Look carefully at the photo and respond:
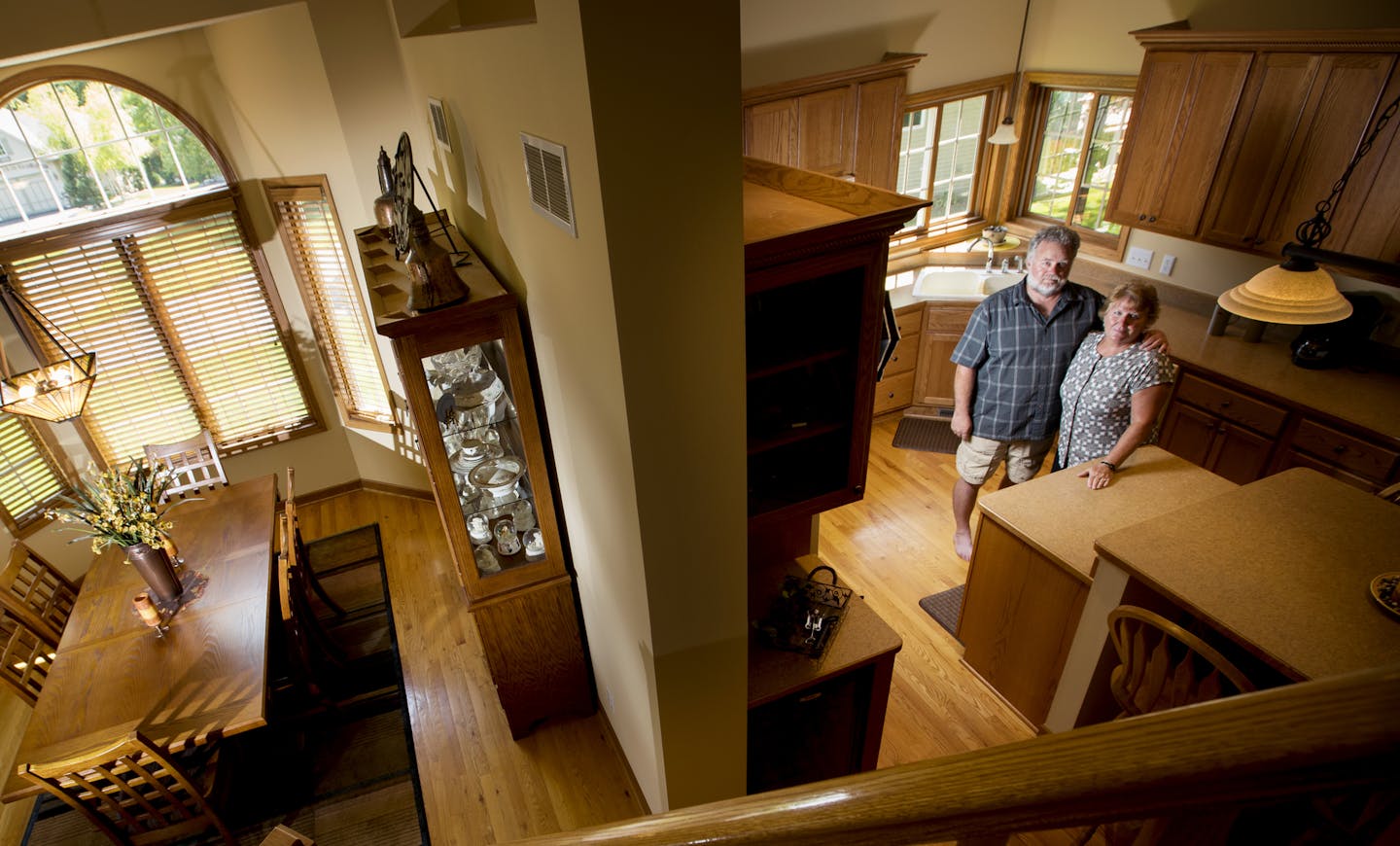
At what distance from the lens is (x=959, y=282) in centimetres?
511

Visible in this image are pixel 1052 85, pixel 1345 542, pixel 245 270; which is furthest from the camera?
pixel 1052 85

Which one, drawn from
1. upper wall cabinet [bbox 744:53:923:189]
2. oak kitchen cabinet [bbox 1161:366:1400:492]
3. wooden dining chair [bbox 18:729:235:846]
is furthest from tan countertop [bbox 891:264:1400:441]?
wooden dining chair [bbox 18:729:235:846]

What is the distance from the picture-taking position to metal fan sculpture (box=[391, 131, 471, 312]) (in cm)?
230

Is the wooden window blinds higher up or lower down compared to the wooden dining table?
higher up

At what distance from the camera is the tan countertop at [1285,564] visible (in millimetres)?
1842

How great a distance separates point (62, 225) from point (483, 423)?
2.97 m

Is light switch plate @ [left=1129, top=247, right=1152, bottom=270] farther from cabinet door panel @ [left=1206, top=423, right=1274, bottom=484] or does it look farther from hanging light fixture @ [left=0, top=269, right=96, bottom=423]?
hanging light fixture @ [left=0, top=269, right=96, bottom=423]

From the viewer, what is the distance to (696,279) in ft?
5.12

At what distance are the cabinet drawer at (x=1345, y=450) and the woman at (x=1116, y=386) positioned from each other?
971mm

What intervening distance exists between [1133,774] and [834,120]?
177 inches

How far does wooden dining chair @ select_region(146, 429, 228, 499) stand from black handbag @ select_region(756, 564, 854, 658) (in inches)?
129

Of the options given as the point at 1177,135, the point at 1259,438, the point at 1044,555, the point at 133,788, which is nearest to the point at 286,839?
the point at 133,788

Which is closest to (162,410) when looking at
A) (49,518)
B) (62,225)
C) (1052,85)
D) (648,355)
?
(49,518)

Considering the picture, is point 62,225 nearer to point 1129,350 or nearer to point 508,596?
point 508,596
